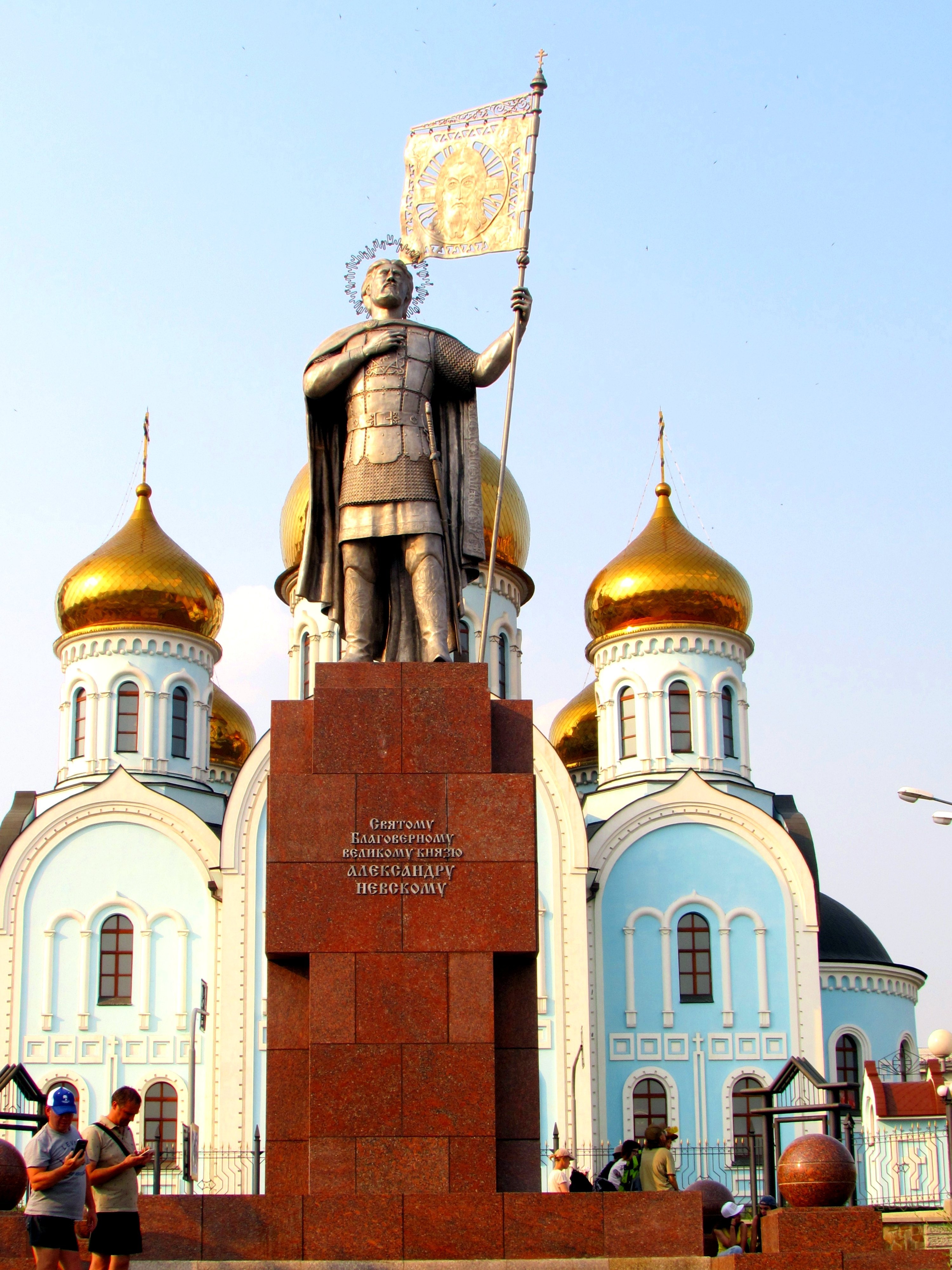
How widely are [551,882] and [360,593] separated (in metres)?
17.9

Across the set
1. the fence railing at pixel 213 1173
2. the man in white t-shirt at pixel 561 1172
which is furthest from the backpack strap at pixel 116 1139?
the fence railing at pixel 213 1173

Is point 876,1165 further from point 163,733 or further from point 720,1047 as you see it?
point 163,733

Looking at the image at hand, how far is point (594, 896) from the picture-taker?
90.1 ft

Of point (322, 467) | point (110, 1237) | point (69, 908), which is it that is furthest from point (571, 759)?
point (110, 1237)

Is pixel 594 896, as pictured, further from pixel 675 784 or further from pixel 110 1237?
pixel 110 1237

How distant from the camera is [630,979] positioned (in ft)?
88.4

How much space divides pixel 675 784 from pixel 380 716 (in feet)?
65.5

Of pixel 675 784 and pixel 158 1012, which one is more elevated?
pixel 675 784

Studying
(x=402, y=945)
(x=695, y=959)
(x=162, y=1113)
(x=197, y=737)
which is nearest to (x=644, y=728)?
(x=695, y=959)

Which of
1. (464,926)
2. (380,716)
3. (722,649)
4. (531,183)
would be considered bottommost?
(464,926)

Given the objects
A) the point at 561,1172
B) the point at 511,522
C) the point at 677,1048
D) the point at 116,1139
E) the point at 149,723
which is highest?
the point at 511,522

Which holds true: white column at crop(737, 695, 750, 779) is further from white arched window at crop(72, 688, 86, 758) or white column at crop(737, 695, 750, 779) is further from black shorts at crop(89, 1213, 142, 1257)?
black shorts at crop(89, 1213, 142, 1257)

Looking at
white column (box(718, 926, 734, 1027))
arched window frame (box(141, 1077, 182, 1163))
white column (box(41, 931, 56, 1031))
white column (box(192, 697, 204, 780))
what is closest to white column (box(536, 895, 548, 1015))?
white column (box(718, 926, 734, 1027))

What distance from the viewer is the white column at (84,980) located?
26.7m
